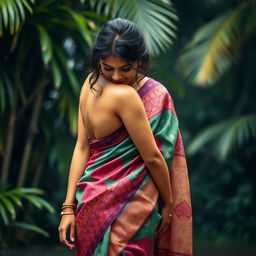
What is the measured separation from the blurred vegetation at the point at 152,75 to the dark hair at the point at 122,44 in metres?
0.66

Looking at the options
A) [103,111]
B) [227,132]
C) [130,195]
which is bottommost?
[227,132]

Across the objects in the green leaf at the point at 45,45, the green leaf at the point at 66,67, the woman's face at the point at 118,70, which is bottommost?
the green leaf at the point at 66,67

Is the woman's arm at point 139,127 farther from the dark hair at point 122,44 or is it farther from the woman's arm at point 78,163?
the woman's arm at point 78,163

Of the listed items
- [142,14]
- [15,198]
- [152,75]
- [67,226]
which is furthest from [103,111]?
[142,14]

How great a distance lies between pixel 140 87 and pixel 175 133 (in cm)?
24

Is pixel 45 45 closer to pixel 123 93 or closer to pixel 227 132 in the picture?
pixel 123 93

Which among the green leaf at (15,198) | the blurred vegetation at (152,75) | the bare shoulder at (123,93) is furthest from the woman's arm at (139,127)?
the green leaf at (15,198)

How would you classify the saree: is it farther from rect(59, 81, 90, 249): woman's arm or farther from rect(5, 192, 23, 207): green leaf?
rect(5, 192, 23, 207): green leaf

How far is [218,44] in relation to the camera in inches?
308

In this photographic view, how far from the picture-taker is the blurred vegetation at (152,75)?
221 inches

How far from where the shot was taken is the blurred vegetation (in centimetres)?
562

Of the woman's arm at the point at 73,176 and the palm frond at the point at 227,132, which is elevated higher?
the woman's arm at the point at 73,176

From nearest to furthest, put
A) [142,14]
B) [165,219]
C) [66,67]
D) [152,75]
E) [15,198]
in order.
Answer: [165,219]
[152,75]
[15,198]
[142,14]
[66,67]

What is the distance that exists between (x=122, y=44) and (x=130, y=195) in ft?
2.01
